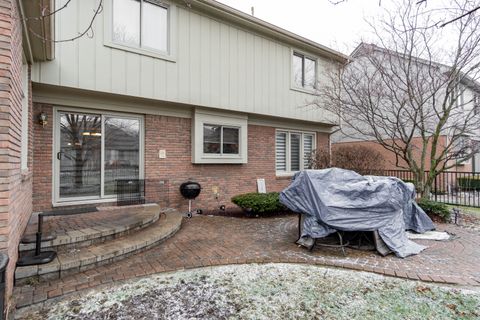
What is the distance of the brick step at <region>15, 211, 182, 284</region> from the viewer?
10.5ft

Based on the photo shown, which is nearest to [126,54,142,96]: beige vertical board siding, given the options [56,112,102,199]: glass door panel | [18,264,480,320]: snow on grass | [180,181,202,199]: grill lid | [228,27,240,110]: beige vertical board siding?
[56,112,102,199]: glass door panel

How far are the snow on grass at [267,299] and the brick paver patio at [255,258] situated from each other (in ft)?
0.78

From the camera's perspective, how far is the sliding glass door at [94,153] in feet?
19.4

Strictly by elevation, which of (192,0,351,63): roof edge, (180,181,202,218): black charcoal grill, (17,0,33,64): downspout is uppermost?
(192,0,351,63): roof edge

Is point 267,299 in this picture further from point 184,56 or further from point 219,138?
point 184,56

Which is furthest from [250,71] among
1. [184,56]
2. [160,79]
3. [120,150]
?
[120,150]

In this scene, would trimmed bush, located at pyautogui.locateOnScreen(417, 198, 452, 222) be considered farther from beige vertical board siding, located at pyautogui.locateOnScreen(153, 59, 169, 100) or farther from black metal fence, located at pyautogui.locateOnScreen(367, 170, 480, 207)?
beige vertical board siding, located at pyautogui.locateOnScreen(153, 59, 169, 100)

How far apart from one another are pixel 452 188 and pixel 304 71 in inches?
316

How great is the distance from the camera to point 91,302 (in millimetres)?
2863

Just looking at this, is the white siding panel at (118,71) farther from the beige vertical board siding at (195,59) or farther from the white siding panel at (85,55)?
the beige vertical board siding at (195,59)

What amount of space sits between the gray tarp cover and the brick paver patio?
0.38 m

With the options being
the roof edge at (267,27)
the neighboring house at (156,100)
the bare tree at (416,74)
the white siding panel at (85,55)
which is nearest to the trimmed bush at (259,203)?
the neighboring house at (156,100)

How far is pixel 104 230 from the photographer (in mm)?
4332

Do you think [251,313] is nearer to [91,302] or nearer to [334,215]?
[91,302]
